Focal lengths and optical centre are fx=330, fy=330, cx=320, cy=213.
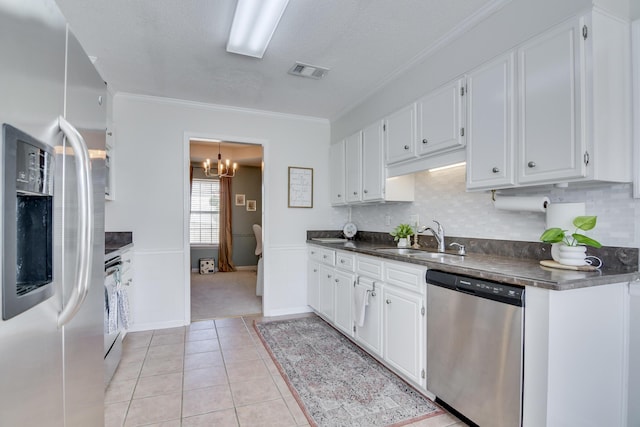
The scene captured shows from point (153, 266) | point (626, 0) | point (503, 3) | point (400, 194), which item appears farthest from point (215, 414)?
point (626, 0)

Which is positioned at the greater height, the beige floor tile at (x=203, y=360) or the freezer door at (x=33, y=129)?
the freezer door at (x=33, y=129)

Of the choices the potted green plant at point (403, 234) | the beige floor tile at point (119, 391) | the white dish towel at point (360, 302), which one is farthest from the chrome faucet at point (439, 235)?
the beige floor tile at point (119, 391)

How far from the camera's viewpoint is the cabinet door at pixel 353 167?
3596 millimetres

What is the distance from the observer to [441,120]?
7.91ft

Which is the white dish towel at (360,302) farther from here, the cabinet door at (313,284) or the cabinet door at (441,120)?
the cabinet door at (441,120)

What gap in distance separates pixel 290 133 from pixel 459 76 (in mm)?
2347

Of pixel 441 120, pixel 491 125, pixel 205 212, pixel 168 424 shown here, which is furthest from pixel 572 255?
pixel 205 212

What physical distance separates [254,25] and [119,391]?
2.67 m

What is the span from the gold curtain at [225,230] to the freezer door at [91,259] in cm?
625

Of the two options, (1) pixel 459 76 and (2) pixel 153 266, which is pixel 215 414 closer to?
(2) pixel 153 266

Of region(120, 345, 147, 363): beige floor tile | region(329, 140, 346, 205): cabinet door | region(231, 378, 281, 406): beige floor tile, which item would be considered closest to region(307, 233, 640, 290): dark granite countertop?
region(231, 378, 281, 406): beige floor tile

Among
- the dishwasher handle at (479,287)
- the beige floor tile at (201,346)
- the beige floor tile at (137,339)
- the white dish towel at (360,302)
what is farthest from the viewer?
the beige floor tile at (137,339)

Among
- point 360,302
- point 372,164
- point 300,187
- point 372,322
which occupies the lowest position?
point 372,322

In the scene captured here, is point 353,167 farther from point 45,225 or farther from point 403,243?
point 45,225
